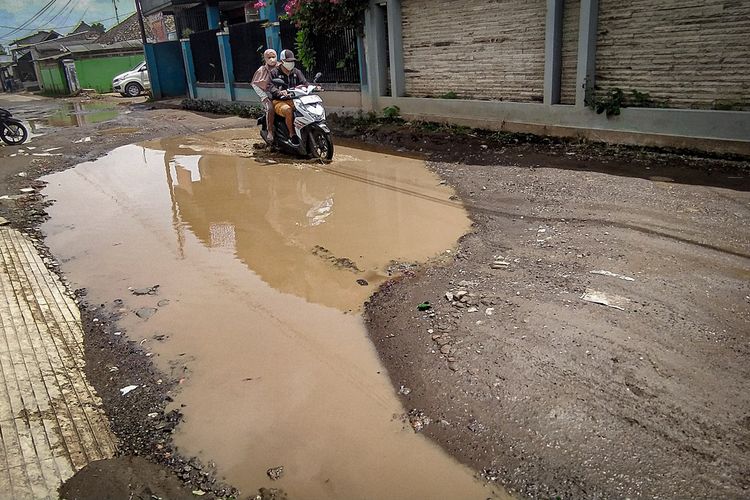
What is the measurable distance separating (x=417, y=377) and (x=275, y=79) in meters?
6.58

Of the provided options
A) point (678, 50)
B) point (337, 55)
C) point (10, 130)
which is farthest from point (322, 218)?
point (10, 130)

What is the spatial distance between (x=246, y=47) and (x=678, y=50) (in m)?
12.5

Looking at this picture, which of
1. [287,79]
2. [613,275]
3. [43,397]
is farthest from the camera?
[287,79]

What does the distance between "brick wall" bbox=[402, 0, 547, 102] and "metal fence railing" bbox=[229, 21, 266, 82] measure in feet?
19.7

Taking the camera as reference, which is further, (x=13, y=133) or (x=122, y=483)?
(x=13, y=133)

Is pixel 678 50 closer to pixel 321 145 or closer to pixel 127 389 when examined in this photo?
pixel 321 145

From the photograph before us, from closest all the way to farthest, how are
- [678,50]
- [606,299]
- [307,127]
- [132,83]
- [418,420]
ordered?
[418,420], [606,299], [678,50], [307,127], [132,83]

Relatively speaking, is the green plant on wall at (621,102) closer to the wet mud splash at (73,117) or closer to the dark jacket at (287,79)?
the dark jacket at (287,79)

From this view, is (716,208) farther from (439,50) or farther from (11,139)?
(11,139)

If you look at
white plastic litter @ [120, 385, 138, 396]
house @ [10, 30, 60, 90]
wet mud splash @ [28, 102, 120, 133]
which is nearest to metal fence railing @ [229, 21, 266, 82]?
wet mud splash @ [28, 102, 120, 133]

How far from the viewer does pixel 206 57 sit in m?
18.8

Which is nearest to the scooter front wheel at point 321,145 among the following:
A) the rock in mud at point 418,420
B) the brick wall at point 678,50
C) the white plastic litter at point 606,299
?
the brick wall at point 678,50

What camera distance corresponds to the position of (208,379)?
3.29 m

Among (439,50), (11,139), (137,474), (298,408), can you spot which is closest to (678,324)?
(298,408)
